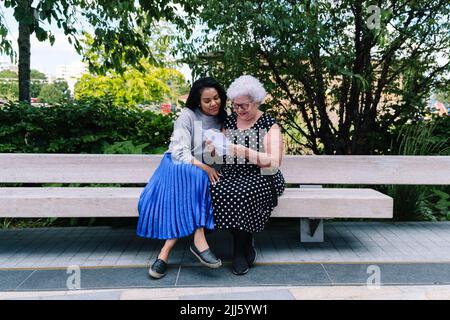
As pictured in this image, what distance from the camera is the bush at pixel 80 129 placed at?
17.8 ft

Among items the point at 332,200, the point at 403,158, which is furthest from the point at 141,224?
the point at 403,158

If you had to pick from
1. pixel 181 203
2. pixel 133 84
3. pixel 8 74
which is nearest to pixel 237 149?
pixel 181 203

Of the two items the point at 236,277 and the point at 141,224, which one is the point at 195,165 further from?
the point at 236,277

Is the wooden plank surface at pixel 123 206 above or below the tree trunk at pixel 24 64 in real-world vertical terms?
below

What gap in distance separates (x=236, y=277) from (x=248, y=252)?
0.28 meters

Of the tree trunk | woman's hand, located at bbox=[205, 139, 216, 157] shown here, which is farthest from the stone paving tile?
the tree trunk

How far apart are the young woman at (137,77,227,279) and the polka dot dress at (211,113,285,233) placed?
0.32 feet

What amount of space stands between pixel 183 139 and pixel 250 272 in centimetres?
112

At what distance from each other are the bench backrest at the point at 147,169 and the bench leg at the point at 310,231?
1.40ft

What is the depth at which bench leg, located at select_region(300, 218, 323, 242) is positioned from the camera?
14.5ft

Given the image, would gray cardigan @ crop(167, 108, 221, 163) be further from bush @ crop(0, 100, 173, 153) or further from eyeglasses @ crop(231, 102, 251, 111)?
bush @ crop(0, 100, 173, 153)

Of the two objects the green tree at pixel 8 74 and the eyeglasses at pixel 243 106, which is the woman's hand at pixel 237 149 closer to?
the eyeglasses at pixel 243 106

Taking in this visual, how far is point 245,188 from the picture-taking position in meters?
3.68
